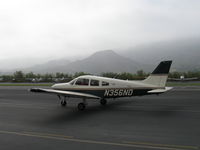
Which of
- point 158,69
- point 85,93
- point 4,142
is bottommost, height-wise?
point 4,142

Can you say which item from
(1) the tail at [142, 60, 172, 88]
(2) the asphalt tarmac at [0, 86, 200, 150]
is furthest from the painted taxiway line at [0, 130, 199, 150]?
(1) the tail at [142, 60, 172, 88]

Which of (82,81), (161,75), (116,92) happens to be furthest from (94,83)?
(161,75)

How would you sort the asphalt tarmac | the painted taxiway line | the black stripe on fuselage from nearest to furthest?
the painted taxiway line < the asphalt tarmac < the black stripe on fuselage

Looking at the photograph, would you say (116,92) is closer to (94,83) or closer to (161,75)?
(94,83)

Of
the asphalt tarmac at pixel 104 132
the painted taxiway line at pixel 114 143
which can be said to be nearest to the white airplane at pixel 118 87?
the asphalt tarmac at pixel 104 132

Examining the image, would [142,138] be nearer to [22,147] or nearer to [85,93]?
[22,147]

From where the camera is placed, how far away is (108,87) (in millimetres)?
13289

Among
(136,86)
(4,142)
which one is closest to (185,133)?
(136,86)

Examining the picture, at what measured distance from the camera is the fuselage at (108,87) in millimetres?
12938

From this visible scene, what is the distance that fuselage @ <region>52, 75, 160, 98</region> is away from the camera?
12.9m

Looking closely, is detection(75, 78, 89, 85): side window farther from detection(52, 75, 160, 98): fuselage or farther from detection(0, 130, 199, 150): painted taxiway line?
detection(0, 130, 199, 150): painted taxiway line

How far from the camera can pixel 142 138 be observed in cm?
709

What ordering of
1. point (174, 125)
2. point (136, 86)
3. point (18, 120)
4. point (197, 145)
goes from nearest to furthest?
1. point (197, 145)
2. point (174, 125)
3. point (18, 120)
4. point (136, 86)

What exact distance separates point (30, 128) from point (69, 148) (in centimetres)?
334
